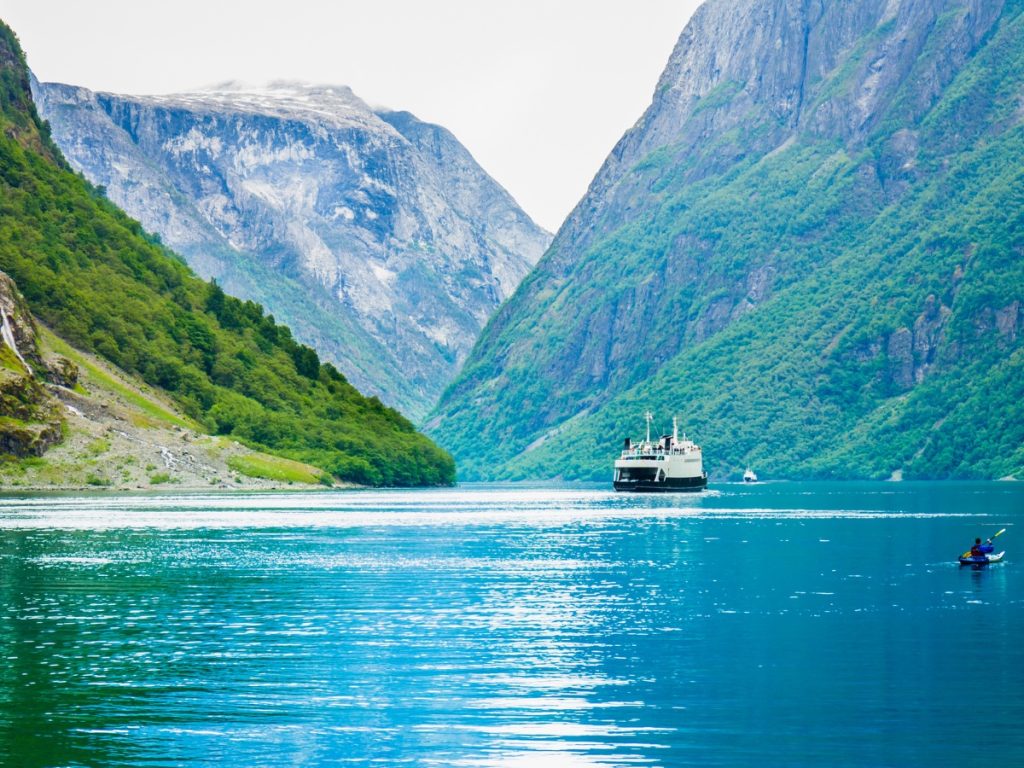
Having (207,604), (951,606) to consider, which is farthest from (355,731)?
(951,606)

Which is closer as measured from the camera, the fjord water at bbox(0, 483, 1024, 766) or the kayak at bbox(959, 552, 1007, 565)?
the fjord water at bbox(0, 483, 1024, 766)

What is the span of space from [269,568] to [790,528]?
66.9 meters

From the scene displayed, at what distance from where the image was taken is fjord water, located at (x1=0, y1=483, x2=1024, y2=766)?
44.3 m

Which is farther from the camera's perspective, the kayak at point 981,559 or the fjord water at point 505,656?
the kayak at point 981,559

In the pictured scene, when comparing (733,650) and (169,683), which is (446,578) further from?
(169,683)

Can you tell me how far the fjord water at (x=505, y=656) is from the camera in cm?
4428

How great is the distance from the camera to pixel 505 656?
199 feet

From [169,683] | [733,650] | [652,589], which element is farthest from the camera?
[652,589]

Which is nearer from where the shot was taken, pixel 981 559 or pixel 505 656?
pixel 505 656

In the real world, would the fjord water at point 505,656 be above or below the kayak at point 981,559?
below

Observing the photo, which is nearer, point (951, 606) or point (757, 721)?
point (757, 721)

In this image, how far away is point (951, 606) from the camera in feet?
250

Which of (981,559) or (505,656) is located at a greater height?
(981,559)

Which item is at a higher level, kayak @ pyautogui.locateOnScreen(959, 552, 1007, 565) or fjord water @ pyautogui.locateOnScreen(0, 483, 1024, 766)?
kayak @ pyautogui.locateOnScreen(959, 552, 1007, 565)
